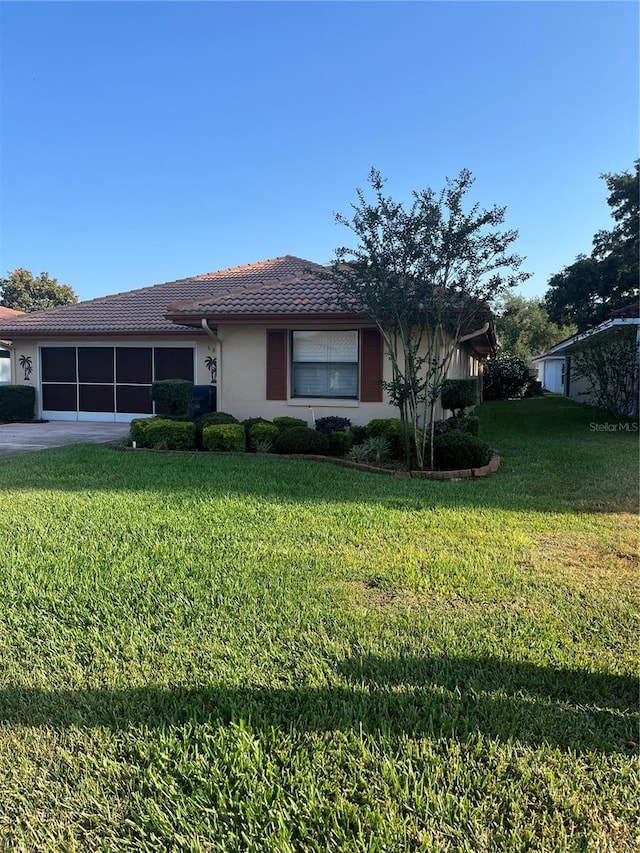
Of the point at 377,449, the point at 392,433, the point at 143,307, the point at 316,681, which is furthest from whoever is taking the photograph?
the point at 143,307

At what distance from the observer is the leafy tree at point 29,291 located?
143 feet

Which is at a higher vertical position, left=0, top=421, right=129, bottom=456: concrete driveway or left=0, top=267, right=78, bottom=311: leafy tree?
left=0, top=267, right=78, bottom=311: leafy tree

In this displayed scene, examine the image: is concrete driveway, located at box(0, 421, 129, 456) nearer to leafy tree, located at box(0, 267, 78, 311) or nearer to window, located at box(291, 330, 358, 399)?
window, located at box(291, 330, 358, 399)

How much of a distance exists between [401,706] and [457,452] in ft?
19.7

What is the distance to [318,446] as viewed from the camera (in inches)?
369

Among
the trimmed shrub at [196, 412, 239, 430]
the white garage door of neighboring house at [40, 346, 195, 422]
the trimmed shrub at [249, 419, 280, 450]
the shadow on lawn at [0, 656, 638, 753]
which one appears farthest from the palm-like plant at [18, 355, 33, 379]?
the shadow on lawn at [0, 656, 638, 753]

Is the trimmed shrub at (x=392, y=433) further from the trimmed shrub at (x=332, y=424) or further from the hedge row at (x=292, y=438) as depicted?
the trimmed shrub at (x=332, y=424)

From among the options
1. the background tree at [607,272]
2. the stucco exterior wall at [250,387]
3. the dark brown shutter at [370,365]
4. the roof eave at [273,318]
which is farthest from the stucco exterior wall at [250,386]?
the background tree at [607,272]

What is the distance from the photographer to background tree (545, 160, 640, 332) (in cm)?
2653

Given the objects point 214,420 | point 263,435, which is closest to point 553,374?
point 214,420

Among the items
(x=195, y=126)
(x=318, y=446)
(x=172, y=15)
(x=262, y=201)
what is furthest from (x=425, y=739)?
(x=262, y=201)

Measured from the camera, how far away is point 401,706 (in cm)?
254

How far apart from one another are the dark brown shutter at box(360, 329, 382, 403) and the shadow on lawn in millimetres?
8547

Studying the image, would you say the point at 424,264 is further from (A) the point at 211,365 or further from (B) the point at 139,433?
(A) the point at 211,365
